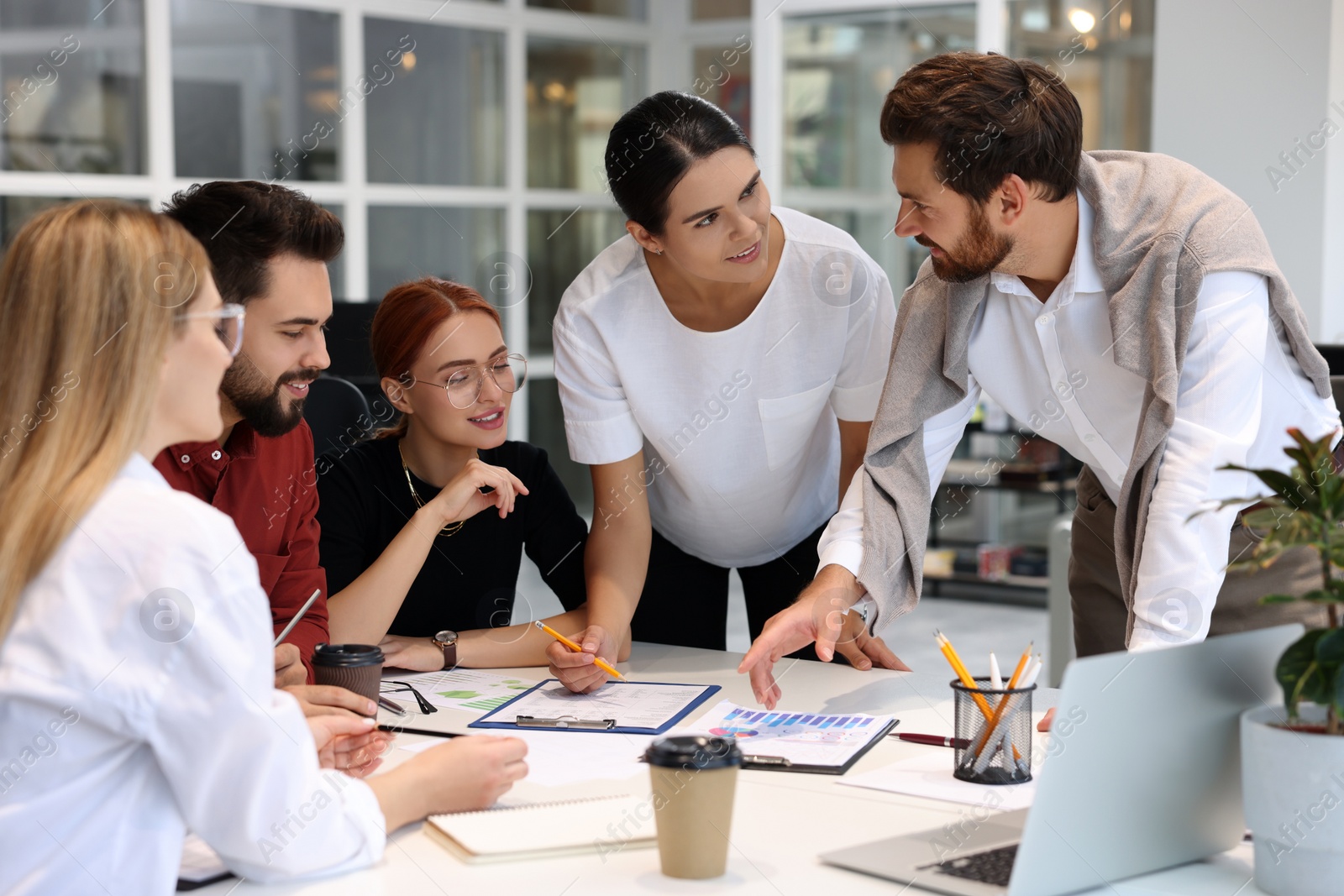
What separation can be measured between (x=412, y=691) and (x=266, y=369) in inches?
19.9

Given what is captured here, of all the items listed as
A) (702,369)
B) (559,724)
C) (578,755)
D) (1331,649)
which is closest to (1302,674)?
(1331,649)

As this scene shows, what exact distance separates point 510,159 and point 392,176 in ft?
2.17

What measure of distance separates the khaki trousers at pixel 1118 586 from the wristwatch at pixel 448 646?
1.01m

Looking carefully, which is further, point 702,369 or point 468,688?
point 702,369

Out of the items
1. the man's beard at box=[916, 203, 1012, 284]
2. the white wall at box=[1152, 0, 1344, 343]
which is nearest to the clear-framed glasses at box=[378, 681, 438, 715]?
the man's beard at box=[916, 203, 1012, 284]

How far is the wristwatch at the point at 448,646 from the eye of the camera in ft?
6.79

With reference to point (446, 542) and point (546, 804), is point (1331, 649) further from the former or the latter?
point (446, 542)

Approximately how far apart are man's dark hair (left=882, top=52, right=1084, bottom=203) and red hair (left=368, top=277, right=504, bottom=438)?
2.81 feet

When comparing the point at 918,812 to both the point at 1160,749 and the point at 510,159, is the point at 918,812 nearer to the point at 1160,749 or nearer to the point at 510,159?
the point at 1160,749

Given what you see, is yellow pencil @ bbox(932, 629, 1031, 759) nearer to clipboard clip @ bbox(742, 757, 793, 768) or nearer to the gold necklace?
clipboard clip @ bbox(742, 757, 793, 768)

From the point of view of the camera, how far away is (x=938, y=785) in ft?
4.79

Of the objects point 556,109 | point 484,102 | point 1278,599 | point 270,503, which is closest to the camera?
point 1278,599

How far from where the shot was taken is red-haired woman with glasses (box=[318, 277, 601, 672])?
217 centimetres

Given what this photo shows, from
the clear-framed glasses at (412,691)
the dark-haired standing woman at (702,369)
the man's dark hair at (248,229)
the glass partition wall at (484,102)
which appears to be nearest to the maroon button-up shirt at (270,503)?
the clear-framed glasses at (412,691)
